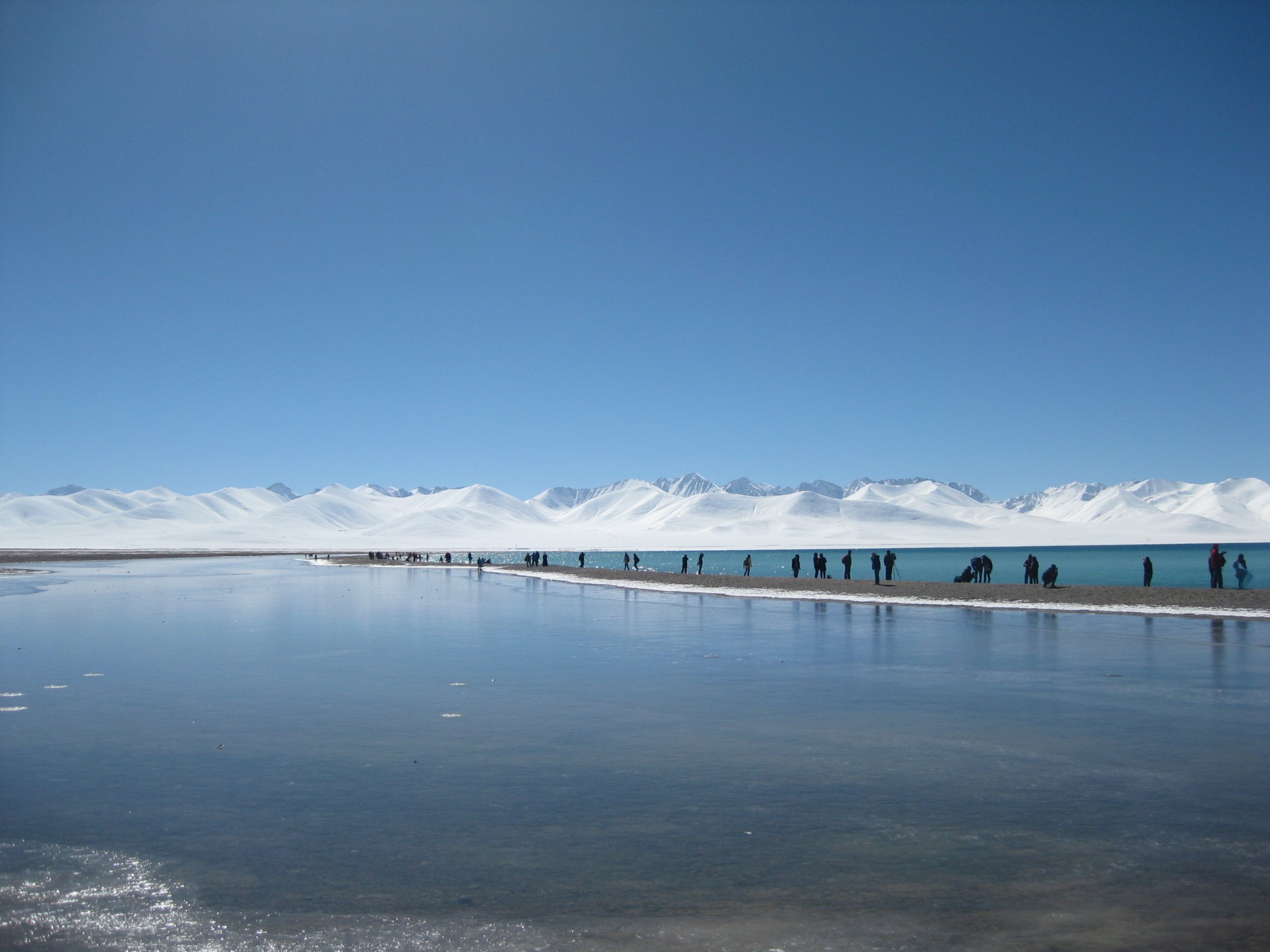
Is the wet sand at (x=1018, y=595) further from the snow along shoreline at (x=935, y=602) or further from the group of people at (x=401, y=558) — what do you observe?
the group of people at (x=401, y=558)

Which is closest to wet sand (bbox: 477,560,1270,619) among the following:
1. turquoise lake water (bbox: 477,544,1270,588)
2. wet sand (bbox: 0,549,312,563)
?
turquoise lake water (bbox: 477,544,1270,588)

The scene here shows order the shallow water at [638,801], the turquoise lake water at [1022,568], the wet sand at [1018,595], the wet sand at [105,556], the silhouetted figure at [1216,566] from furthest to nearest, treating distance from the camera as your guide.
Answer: the wet sand at [105,556], the turquoise lake water at [1022,568], the silhouetted figure at [1216,566], the wet sand at [1018,595], the shallow water at [638,801]

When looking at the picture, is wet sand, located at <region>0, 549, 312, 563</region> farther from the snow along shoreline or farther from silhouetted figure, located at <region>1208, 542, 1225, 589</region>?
silhouetted figure, located at <region>1208, 542, 1225, 589</region>

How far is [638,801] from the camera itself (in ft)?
26.2

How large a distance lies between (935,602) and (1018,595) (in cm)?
301

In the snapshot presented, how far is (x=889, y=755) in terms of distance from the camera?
9.65 metres

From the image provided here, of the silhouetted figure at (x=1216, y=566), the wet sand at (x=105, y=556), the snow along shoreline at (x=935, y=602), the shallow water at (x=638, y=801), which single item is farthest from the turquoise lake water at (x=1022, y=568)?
the shallow water at (x=638, y=801)

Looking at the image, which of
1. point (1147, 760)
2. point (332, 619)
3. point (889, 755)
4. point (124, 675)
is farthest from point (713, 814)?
point (332, 619)

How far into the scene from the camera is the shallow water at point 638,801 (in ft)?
18.4

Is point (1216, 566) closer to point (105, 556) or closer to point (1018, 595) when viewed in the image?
point (1018, 595)

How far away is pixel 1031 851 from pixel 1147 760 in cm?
356

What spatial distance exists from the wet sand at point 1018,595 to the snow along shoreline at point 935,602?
23 mm

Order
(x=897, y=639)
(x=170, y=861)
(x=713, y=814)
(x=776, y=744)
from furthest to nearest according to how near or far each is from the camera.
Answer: (x=897, y=639) < (x=776, y=744) < (x=713, y=814) < (x=170, y=861)

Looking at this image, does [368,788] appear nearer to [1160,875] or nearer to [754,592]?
[1160,875]
